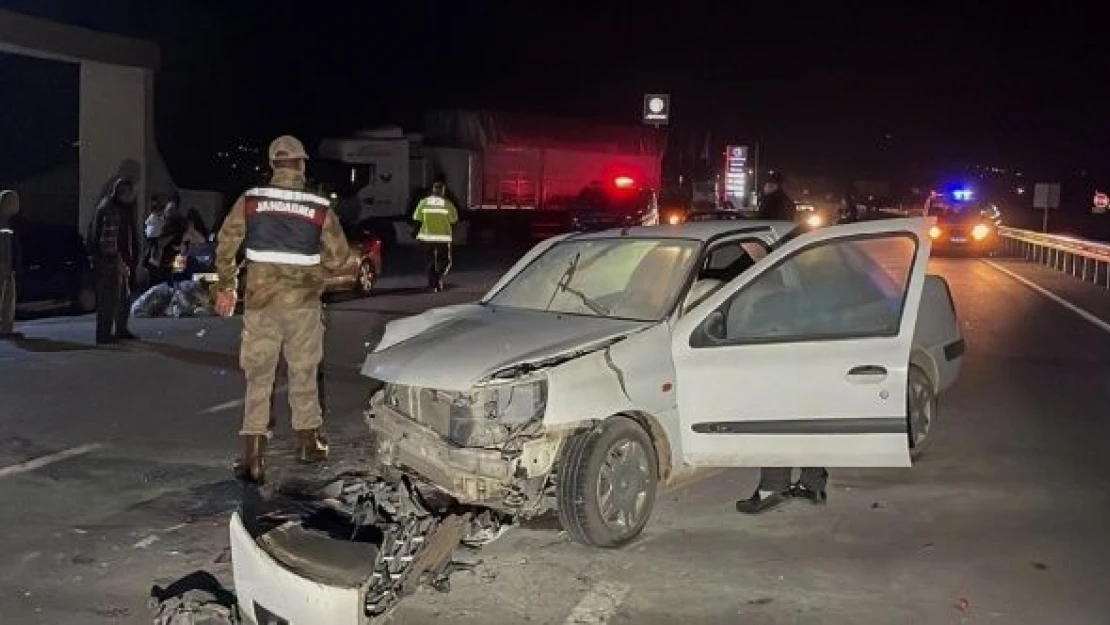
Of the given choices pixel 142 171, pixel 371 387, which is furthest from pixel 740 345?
pixel 142 171

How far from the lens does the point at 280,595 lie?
181 inches

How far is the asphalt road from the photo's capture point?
5328mm

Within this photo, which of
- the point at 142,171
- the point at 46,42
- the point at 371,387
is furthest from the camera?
the point at 142,171

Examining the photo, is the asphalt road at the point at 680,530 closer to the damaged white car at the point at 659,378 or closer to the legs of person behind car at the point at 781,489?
the legs of person behind car at the point at 781,489

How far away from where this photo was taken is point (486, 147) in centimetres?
3309

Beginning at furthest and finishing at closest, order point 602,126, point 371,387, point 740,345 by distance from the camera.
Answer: point 602,126 < point 371,387 < point 740,345

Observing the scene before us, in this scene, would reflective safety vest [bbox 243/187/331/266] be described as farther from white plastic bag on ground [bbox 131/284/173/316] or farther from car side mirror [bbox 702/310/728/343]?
white plastic bag on ground [bbox 131/284/173/316]

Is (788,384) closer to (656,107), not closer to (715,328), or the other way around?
(715,328)

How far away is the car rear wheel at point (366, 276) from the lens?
1853 centimetres

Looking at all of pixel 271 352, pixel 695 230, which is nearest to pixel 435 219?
pixel 271 352

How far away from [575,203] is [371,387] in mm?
24652

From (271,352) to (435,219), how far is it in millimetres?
11408

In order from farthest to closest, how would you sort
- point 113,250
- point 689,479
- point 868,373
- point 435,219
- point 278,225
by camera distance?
point 435,219, point 113,250, point 278,225, point 689,479, point 868,373

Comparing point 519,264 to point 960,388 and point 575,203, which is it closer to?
point 960,388
